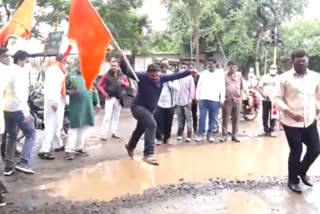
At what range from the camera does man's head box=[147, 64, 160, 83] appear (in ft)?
21.4

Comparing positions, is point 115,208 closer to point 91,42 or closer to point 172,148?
point 91,42

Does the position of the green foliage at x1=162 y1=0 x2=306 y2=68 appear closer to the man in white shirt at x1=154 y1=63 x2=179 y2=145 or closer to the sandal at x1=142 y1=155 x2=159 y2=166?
the man in white shirt at x1=154 y1=63 x2=179 y2=145

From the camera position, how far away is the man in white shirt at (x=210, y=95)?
30.2 ft

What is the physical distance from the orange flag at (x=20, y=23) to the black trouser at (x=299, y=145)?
411cm

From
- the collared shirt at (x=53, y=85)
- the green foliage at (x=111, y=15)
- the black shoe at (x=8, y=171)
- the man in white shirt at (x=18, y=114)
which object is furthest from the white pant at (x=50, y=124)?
the green foliage at (x=111, y=15)

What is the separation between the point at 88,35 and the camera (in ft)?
19.8

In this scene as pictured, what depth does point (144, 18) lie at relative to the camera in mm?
24688

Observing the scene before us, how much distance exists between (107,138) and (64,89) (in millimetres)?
2345

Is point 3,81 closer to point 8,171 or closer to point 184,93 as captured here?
point 8,171

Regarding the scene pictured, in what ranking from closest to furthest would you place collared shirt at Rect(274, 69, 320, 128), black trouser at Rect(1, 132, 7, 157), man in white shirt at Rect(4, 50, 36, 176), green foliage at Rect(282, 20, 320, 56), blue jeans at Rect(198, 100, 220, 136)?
1. collared shirt at Rect(274, 69, 320, 128)
2. man in white shirt at Rect(4, 50, 36, 176)
3. black trouser at Rect(1, 132, 7, 157)
4. blue jeans at Rect(198, 100, 220, 136)
5. green foliage at Rect(282, 20, 320, 56)

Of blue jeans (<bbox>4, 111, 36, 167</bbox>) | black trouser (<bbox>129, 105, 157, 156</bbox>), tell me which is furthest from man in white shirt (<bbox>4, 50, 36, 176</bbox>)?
black trouser (<bbox>129, 105, 157, 156</bbox>)

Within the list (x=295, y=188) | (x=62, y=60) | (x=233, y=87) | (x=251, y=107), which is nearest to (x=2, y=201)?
(x=62, y=60)

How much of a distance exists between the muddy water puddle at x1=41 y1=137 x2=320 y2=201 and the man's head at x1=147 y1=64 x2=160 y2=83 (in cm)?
141

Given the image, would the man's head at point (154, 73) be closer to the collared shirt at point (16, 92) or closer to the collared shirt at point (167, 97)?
the collared shirt at point (16, 92)
